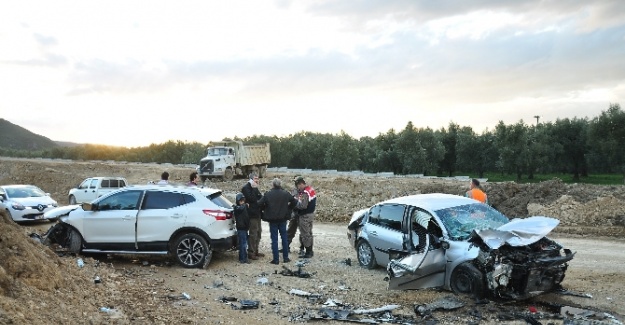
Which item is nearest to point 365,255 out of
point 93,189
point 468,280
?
point 468,280

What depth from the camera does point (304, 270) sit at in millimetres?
11562

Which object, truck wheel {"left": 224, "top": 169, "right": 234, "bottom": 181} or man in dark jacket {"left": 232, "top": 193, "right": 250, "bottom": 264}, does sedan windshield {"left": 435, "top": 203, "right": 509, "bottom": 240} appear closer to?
man in dark jacket {"left": 232, "top": 193, "right": 250, "bottom": 264}

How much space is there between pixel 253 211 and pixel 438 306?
5370mm

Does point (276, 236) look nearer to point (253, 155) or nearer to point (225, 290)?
point (225, 290)

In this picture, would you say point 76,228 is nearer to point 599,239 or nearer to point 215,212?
point 215,212

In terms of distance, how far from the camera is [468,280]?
28.1 ft

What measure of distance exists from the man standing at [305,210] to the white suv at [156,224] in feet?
5.95

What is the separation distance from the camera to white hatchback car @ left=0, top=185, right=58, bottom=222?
18047mm

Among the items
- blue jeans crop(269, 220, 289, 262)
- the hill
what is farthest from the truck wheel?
the hill

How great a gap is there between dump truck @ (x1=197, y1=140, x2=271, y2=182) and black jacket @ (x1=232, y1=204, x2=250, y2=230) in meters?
25.7

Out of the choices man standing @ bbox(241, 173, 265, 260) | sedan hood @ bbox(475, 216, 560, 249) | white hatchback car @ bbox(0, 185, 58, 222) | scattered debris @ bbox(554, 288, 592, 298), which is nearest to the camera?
sedan hood @ bbox(475, 216, 560, 249)

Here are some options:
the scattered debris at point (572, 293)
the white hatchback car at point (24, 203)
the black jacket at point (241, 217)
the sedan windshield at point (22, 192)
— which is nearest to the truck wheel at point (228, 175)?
the sedan windshield at point (22, 192)

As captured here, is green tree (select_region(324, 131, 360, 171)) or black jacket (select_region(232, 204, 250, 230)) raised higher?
green tree (select_region(324, 131, 360, 171))

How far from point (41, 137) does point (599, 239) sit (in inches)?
6695
